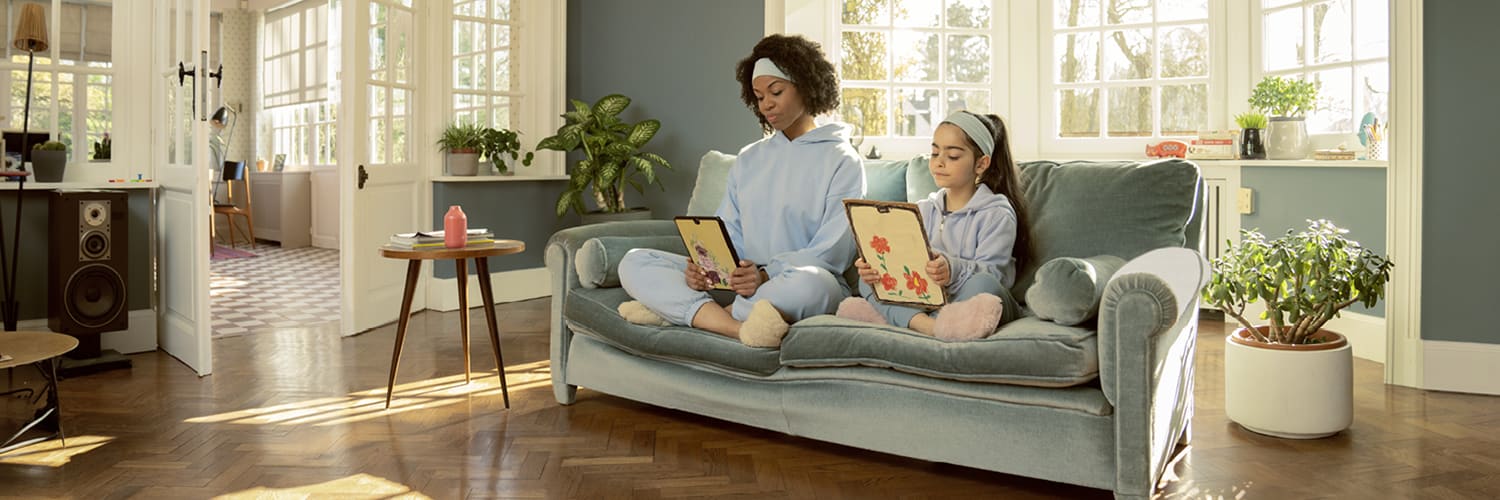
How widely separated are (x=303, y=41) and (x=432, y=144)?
5.37m

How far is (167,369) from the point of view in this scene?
13.6 feet

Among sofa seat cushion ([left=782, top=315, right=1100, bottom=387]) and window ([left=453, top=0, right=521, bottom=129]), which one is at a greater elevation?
window ([left=453, top=0, right=521, bottom=129])

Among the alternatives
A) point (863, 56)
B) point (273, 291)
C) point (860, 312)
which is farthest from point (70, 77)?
point (863, 56)

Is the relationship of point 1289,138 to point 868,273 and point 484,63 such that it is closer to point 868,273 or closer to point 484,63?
point 868,273

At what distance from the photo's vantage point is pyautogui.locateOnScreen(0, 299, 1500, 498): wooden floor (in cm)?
265

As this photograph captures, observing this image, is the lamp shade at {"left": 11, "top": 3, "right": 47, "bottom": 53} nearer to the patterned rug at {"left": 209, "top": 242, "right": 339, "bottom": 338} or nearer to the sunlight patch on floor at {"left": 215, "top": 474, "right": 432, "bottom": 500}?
A: the patterned rug at {"left": 209, "top": 242, "right": 339, "bottom": 338}

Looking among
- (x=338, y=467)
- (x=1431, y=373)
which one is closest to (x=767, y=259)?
(x=338, y=467)

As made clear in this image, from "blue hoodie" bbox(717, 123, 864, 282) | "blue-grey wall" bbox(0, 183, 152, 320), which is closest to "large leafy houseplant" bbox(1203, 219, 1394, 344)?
"blue hoodie" bbox(717, 123, 864, 282)

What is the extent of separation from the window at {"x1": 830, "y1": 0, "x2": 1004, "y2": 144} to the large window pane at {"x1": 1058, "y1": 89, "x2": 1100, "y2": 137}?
38cm

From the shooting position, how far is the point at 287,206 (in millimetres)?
10086

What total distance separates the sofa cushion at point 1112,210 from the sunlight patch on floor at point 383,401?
1.84m

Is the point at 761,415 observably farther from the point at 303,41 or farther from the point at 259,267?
the point at 303,41

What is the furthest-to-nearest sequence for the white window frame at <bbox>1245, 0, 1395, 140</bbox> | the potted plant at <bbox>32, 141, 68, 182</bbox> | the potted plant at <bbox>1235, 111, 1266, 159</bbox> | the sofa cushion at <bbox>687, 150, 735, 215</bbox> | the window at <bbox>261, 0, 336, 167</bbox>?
the window at <bbox>261, 0, 336, 167</bbox> → the potted plant at <bbox>1235, 111, 1266, 159</bbox> → the white window frame at <bbox>1245, 0, 1395, 140</bbox> → the potted plant at <bbox>32, 141, 68, 182</bbox> → the sofa cushion at <bbox>687, 150, 735, 215</bbox>

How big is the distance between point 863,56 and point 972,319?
3751mm
